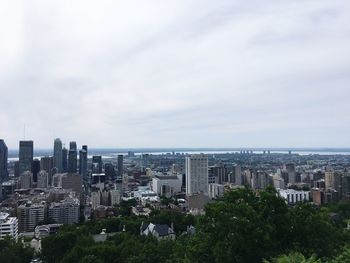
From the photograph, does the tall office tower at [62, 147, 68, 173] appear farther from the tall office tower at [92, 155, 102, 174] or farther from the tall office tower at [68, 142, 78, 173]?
the tall office tower at [92, 155, 102, 174]

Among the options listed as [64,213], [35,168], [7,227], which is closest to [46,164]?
[35,168]

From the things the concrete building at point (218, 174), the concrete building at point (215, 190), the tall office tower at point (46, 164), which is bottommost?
the concrete building at point (215, 190)

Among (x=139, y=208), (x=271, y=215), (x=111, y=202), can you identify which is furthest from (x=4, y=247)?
(x=111, y=202)

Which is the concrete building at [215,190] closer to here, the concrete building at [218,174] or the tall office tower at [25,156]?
the concrete building at [218,174]

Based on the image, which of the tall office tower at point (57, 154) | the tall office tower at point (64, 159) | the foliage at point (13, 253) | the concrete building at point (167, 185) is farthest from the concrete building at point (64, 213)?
the tall office tower at point (57, 154)

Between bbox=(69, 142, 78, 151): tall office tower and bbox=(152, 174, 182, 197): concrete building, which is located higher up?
bbox=(69, 142, 78, 151): tall office tower

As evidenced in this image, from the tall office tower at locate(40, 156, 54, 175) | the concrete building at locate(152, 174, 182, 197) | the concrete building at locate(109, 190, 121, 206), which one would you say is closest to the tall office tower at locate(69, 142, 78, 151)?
the tall office tower at locate(40, 156, 54, 175)
